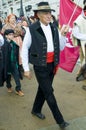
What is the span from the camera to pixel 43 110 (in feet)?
18.8

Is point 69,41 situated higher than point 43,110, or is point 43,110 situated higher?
point 69,41

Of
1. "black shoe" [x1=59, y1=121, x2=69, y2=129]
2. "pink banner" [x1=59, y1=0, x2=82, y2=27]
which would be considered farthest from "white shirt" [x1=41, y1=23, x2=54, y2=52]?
"pink banner" [x1=59, y1=0, x2=82, y2=27]

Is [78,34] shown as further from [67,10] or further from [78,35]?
[67,10]

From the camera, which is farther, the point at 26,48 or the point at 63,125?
the point at 63,125

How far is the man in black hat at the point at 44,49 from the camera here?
4.65m

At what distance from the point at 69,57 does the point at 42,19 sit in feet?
7.90

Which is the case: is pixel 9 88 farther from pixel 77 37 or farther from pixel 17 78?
pixel 77 37

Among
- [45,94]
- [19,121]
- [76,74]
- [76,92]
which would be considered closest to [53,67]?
[45,94]

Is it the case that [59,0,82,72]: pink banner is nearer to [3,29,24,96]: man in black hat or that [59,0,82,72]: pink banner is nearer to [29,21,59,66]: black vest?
[3,29,24,96]: man in black hat

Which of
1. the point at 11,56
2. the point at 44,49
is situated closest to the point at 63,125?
the point at 44,49

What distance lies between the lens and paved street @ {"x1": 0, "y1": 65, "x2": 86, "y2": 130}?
5090 mm

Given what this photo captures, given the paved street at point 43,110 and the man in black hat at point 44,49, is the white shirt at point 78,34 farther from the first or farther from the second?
the man in black hat at point 44,49

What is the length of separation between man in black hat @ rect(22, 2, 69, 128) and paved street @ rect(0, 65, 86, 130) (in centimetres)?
40

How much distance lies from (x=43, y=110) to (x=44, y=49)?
1492 mm
